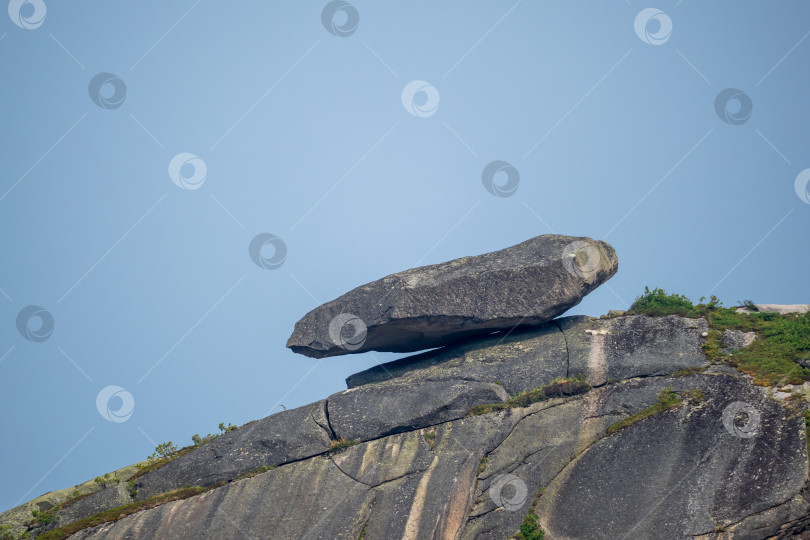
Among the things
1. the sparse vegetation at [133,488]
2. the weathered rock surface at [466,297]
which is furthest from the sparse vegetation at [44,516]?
the weathered rock surface at [466,297]

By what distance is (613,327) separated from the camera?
25.7 meters

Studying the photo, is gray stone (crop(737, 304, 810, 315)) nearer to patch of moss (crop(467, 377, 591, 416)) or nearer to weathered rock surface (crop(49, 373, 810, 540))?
weathered rock surface (crop(49, 373, 810, 540))

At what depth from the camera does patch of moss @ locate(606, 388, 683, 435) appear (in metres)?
21.5

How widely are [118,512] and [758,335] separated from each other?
22061 millimetres

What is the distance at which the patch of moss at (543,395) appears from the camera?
2319 cm

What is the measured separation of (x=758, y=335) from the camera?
2411 cm

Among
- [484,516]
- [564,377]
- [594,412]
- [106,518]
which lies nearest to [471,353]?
[564,377]

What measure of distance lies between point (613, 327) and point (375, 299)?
8.79m

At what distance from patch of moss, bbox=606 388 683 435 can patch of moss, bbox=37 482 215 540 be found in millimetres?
12762

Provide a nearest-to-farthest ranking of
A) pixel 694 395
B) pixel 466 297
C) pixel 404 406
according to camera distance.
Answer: pixel 694 395, pixel 404 406, pixel 466 297

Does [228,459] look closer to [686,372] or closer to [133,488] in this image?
[133,488]

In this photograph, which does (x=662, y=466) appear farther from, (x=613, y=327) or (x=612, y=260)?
(x=612, y=260)

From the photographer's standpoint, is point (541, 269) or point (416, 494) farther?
point (541, 269)

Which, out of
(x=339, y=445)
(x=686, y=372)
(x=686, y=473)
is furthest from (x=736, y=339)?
(x=339, y=445)
